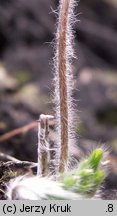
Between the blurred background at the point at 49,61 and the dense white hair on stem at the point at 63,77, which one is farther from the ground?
the blurred background at the point at 49,61

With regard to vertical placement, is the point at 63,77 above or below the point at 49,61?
below

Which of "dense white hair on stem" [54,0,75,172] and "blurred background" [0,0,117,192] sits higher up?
"blurred background" [0,0,117,192]

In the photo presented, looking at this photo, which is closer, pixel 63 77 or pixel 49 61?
pixel 63 77

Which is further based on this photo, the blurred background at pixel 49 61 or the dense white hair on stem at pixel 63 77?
the blurred background at pixel 49 61

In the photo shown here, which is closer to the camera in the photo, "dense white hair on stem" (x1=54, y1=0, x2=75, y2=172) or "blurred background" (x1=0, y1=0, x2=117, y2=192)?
"dense white hair on stem" (x1=54, y1=0, x2=75, y2=172)
